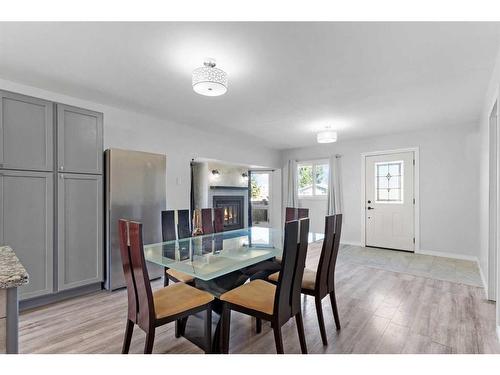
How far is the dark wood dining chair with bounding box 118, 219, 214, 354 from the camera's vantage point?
1529mm

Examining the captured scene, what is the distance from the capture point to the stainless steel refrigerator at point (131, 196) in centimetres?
304

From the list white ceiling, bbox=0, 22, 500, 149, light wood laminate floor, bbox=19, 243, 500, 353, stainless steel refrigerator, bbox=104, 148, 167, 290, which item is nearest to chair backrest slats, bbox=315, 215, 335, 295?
light wood laminate floor, bbox=19, 243, 500, 353

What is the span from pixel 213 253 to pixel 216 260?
9.8 inches

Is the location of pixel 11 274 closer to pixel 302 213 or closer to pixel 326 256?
pixel 326 256

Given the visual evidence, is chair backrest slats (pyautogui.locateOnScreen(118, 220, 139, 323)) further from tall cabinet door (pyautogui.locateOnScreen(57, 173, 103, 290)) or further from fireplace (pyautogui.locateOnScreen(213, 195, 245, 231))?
Result: fireplace (pyautogui.locateOnScreen(213, 195, 245, 231))

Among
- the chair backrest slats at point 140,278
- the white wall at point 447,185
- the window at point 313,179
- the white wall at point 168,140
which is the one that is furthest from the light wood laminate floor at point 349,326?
the window at point 313,179

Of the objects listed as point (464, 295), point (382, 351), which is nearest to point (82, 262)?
point (382, 351)

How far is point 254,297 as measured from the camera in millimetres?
1789

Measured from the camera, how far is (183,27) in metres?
1.75

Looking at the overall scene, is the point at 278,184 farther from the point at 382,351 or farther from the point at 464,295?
the point at 382,351

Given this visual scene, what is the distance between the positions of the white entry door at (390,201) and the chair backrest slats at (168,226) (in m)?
4.15

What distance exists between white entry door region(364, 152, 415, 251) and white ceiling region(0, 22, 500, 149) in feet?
4.88

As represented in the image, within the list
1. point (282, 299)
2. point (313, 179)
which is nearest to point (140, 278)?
point (282, 299)
